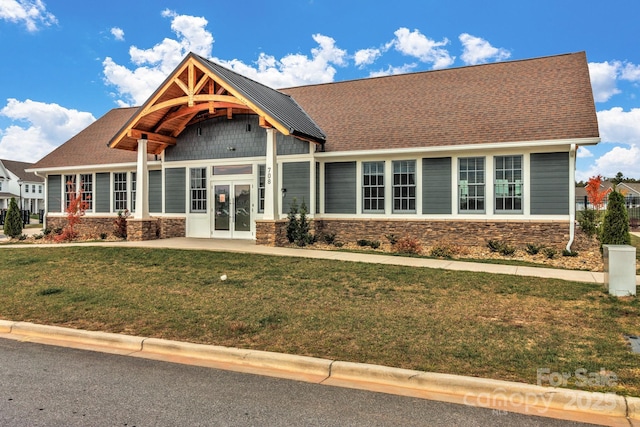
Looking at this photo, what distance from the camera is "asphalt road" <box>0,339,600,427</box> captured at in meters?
3.93

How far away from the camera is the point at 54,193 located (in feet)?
74.8

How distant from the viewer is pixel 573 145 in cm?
1311

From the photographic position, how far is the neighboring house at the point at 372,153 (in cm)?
1411

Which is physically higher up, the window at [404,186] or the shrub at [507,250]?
the window at [404,186]

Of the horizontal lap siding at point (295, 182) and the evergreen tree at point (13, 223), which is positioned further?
the evergreen tree at point (13, 223)

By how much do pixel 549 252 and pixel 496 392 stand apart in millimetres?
9748

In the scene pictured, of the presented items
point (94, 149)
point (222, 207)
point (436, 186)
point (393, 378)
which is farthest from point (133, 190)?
point (393, 378)

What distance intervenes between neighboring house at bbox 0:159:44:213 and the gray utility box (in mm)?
70019

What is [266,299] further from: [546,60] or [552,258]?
[546,60]

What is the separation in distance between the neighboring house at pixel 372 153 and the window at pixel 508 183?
0.03 m

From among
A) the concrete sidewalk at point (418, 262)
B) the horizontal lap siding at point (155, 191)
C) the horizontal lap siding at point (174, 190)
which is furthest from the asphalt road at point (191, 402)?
the horizontal lap siding at point (155, 191)

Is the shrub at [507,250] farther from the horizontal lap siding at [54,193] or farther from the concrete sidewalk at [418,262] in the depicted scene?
the horizontal lap siding at [54,193]

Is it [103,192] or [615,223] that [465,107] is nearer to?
[615,223]

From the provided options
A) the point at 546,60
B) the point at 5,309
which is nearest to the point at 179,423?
the point at 5,309
